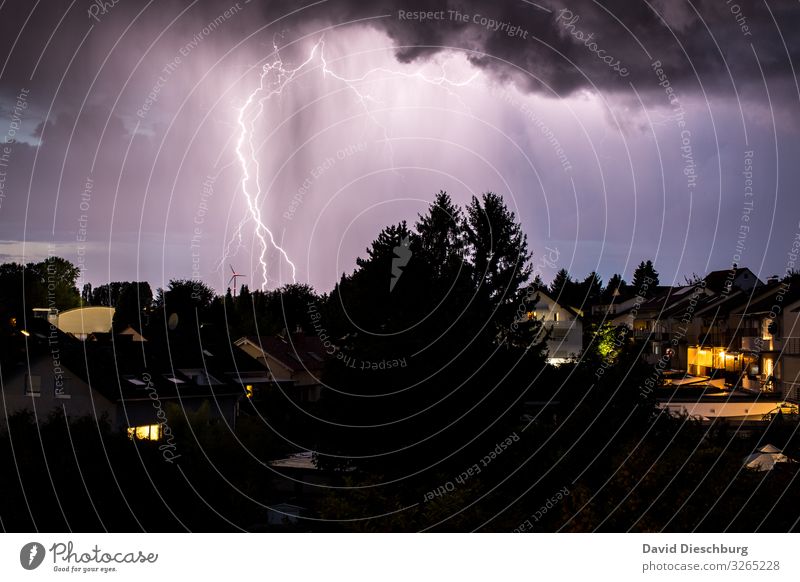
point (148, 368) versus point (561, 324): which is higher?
point (561, 324)

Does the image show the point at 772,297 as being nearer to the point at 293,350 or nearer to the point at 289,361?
the point at 293,350

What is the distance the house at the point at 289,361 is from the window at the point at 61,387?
71.7ft

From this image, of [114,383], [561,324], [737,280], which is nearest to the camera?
[114,383]

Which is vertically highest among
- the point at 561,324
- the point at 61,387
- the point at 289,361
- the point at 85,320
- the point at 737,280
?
the point at 737,280

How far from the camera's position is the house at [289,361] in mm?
55172

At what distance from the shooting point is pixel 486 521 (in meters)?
17.0

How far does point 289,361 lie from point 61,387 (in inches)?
1152

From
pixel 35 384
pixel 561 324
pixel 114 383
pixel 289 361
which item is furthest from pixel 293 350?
pixel 35 384

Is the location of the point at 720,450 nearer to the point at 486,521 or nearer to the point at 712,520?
the point at 712,520

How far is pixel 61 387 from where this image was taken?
1138 inches
